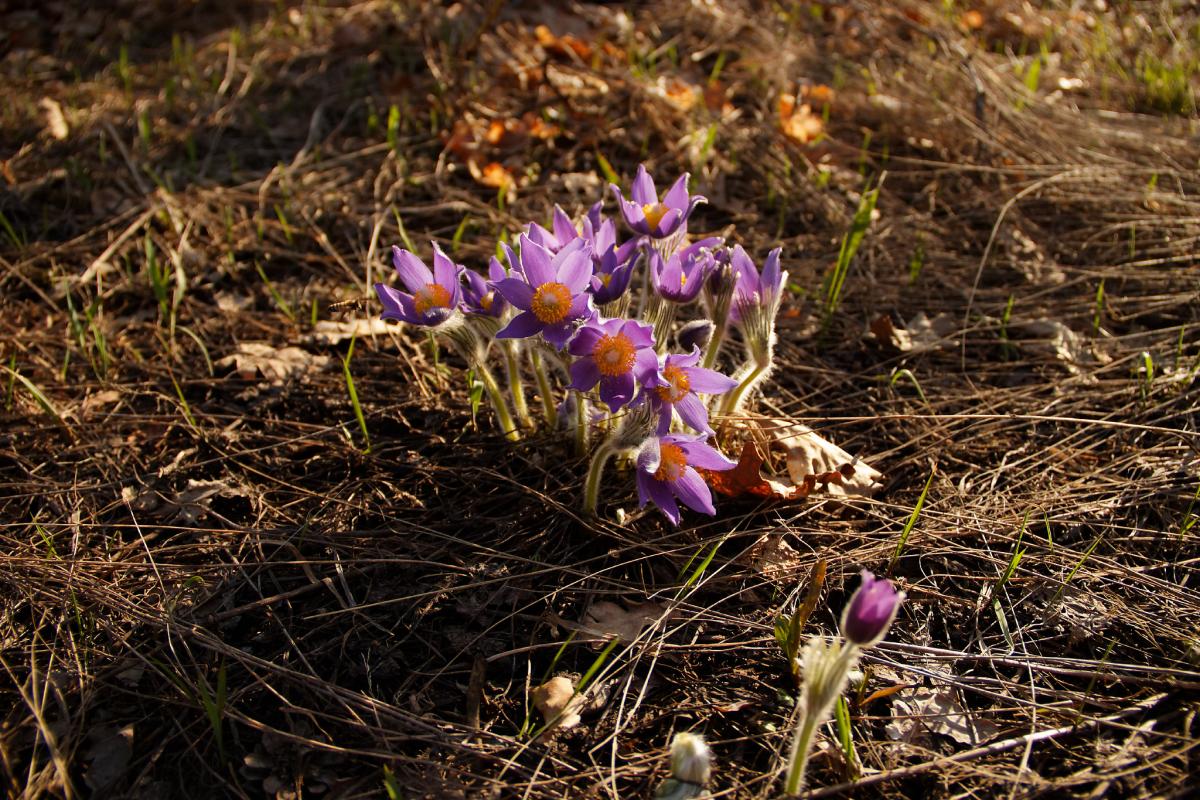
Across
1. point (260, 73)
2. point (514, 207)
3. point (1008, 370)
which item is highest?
point (260, 73)

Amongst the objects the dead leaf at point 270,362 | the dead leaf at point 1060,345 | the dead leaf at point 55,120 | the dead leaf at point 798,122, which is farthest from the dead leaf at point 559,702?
the dead leaf at point 55,120

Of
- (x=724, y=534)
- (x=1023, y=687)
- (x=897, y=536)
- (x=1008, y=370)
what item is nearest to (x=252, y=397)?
(x=724, y=534)

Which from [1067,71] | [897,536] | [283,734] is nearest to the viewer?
[283,734]

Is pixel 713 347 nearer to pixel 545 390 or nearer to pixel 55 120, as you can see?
pixel 545 390

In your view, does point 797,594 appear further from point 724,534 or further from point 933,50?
point 933,50

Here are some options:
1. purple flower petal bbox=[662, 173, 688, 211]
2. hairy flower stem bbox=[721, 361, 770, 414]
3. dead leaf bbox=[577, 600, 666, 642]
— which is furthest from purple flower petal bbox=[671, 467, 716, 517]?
purple flower petal bbox=[662, 173, 688, 211]

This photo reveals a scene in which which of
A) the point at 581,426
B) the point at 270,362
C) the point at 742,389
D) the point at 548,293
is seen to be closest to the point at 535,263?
the point at 548,293

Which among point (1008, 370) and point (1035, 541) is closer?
point (1035, 541)
